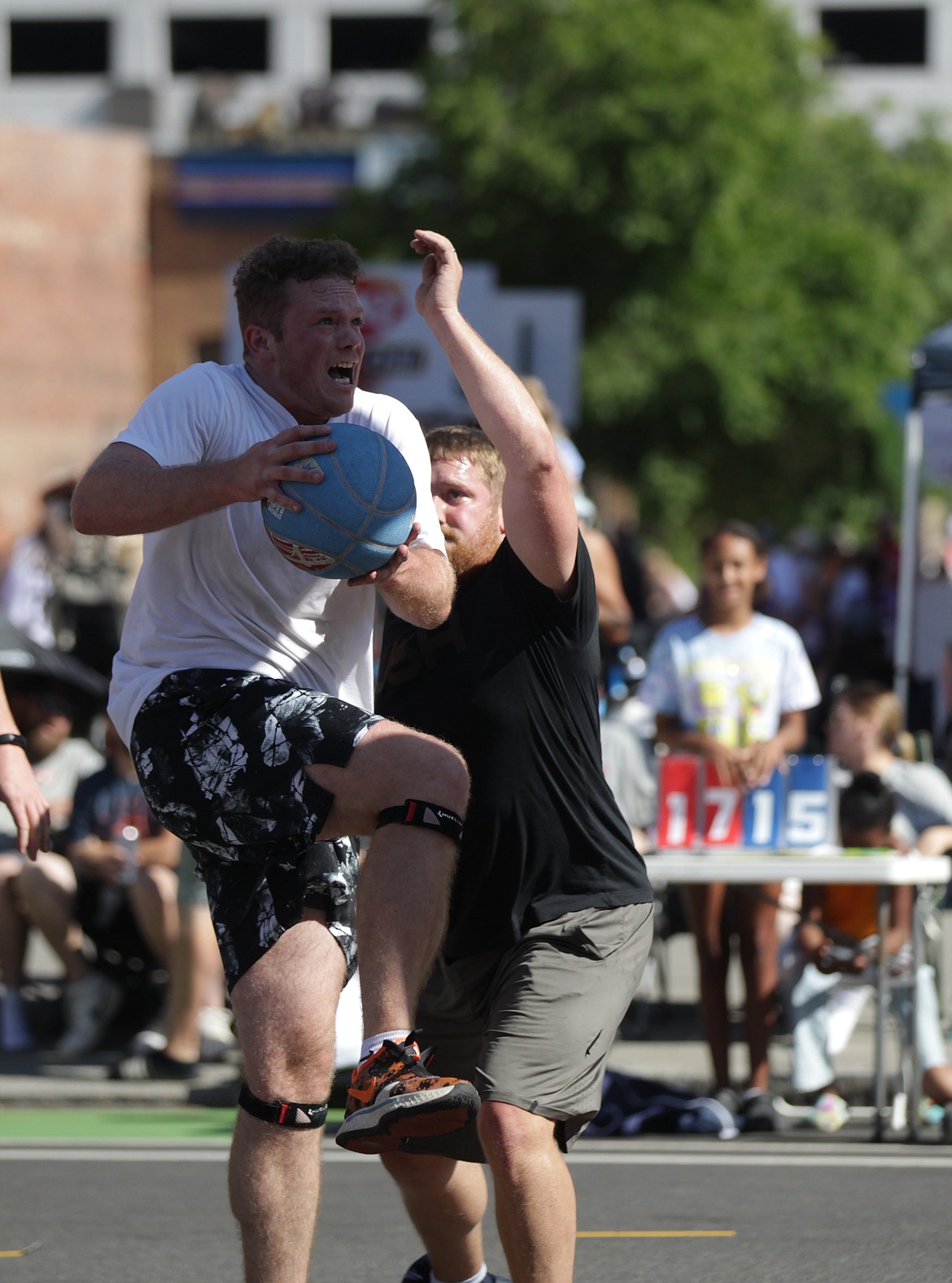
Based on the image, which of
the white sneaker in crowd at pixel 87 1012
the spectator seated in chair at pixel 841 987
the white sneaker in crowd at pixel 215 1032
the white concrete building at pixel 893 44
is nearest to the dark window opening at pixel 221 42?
the white concrete building at pixel 893 44

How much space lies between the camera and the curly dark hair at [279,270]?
4379mm

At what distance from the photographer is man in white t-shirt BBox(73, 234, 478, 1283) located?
4.14 meters

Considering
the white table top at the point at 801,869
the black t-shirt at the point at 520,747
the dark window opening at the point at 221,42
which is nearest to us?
the black t-shirt at the point at 520,747

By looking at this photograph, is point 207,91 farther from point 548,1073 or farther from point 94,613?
point 548,1073

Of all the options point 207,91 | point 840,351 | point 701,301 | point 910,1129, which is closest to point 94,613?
point 910,1129

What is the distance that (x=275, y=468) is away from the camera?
4.00 meters

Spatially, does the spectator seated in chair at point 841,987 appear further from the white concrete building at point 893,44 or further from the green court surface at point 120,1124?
the white concrete building at point 893,44

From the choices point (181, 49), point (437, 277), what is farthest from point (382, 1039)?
point (181, 49)

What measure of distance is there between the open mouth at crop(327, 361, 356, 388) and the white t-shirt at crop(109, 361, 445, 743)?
13cm

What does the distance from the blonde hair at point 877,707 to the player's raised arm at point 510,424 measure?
467 centimetres

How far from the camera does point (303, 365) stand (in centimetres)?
438

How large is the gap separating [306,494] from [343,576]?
21cm

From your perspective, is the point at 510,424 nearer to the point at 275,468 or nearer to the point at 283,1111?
the point at 275,468

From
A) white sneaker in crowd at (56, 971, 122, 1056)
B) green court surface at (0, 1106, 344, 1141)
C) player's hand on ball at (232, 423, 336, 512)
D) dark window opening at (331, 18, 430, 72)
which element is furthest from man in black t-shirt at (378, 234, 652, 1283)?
dark window opening at (331, 18, 430, 72)
